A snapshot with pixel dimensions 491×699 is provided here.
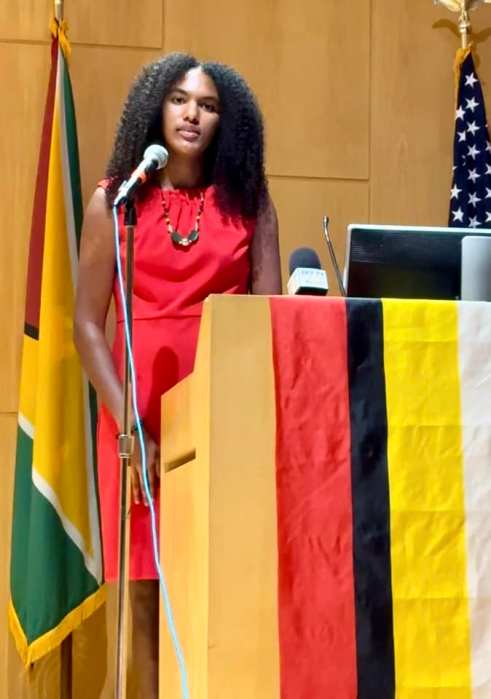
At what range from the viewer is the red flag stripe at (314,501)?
4.47 feet

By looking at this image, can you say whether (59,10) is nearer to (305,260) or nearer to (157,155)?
(157,155)

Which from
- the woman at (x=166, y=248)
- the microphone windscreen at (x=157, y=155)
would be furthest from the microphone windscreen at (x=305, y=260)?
the woman at (x=166, y=248)

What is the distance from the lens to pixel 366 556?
140 cm

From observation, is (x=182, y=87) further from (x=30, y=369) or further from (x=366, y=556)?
(x=366, y=556)

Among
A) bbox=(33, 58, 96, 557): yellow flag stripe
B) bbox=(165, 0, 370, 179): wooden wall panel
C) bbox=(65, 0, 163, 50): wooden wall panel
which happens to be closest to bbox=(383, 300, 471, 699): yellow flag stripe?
bbox=(33, 58, 96, 557): yellow flag stripe

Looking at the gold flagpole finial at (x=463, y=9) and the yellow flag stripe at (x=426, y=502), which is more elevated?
the gold flagpole finial at (x=463, y=9)

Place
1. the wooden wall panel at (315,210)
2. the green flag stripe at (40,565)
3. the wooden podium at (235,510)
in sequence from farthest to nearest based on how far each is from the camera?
1. the wooden wall panel at (315,210)
2. the green flag stripe at (40,565)
3. the wooden podium at (235,510)

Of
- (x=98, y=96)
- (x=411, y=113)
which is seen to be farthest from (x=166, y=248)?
(x=411, y=113)

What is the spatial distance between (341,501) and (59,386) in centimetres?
153

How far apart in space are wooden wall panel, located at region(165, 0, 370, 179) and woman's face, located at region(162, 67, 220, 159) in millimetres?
851

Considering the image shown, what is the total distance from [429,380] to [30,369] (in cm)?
165

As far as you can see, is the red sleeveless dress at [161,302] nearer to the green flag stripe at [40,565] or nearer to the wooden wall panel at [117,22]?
the green flag stripe at [40,565]

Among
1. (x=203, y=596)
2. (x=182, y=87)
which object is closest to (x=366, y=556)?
(x=203, y=596)

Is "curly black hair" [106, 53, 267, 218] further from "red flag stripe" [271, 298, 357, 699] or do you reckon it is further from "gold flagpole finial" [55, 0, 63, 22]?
"red flag stripe" [271, 298, 357, 699]
